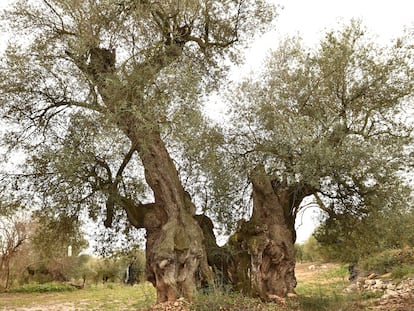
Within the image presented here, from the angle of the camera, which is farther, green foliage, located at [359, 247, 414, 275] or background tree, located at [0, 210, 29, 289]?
background tree, located at [0, 210, 29, 289]

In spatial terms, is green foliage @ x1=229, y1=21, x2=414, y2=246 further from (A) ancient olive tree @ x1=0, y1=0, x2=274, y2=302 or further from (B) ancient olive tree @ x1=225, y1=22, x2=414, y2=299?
(A) ancient olive tree @ x1=0, y1=0, x2=274, y2=302

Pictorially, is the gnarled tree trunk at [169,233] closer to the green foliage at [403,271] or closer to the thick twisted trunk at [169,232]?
the thick twisted trunk at [169,232]

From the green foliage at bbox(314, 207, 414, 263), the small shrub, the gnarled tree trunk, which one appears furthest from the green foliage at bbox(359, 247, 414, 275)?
the gnarled tree trunk

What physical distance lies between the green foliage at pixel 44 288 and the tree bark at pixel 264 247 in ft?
64.7

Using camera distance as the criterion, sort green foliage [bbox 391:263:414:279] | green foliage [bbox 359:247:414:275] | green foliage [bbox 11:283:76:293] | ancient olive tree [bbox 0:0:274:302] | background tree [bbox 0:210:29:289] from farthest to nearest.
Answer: green foliage [bbox 11:283:76:293]
background tree [bbox 0:210:29:289]
green foliage [bbox 359:247:414:275]
green foliage [bbox 391:263:414:279]
ancient olive tree [bbox 0:0:274:302]

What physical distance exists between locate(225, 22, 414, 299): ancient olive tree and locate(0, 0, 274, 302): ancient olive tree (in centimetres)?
225

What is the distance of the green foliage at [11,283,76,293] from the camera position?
26953mm

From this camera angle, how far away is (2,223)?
2534 centimetres

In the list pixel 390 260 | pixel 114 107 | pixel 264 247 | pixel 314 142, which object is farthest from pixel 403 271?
pixel 114 107

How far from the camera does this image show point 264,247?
12.7 m

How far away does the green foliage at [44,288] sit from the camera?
2695 centimetres

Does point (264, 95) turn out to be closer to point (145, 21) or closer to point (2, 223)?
point (145, 21)

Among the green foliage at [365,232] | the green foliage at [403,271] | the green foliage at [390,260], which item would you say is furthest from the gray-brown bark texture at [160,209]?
the green foliage at [390,260]

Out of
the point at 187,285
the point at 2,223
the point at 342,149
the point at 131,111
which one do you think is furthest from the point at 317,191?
the point at 2,223
